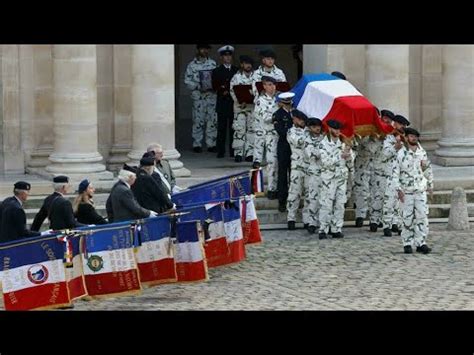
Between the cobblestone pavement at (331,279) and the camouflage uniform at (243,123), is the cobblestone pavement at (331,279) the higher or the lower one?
the lower one

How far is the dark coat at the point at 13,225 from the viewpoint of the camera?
2872 centimetres

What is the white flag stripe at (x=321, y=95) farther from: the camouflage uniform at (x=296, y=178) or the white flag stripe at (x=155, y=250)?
the white flag stripe at (x=155, y=250)

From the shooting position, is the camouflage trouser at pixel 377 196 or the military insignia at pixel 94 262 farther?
the camouflage trouser at pixel 377 196

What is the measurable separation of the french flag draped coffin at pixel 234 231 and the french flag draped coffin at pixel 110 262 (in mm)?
2544

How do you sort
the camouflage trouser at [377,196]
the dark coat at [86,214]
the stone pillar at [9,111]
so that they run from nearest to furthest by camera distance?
the dark coat at [86,214]
the camouflage trouser at [377,196]
the stone pillar at [9,111]

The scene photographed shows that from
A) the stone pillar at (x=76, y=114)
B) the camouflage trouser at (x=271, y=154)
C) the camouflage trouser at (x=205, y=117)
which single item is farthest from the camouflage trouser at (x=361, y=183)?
the camouflage trouser at (x=205, y=117)

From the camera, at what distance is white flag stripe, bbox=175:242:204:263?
98.7ft

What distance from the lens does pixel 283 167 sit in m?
34.8

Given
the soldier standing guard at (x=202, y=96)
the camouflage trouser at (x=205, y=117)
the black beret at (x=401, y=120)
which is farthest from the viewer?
the camouflage trouser at (x=205, y=117)

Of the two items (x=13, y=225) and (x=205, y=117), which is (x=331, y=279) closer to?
(x=13, y=225)

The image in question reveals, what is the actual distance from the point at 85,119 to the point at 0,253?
736cm

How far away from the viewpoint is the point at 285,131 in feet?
113
